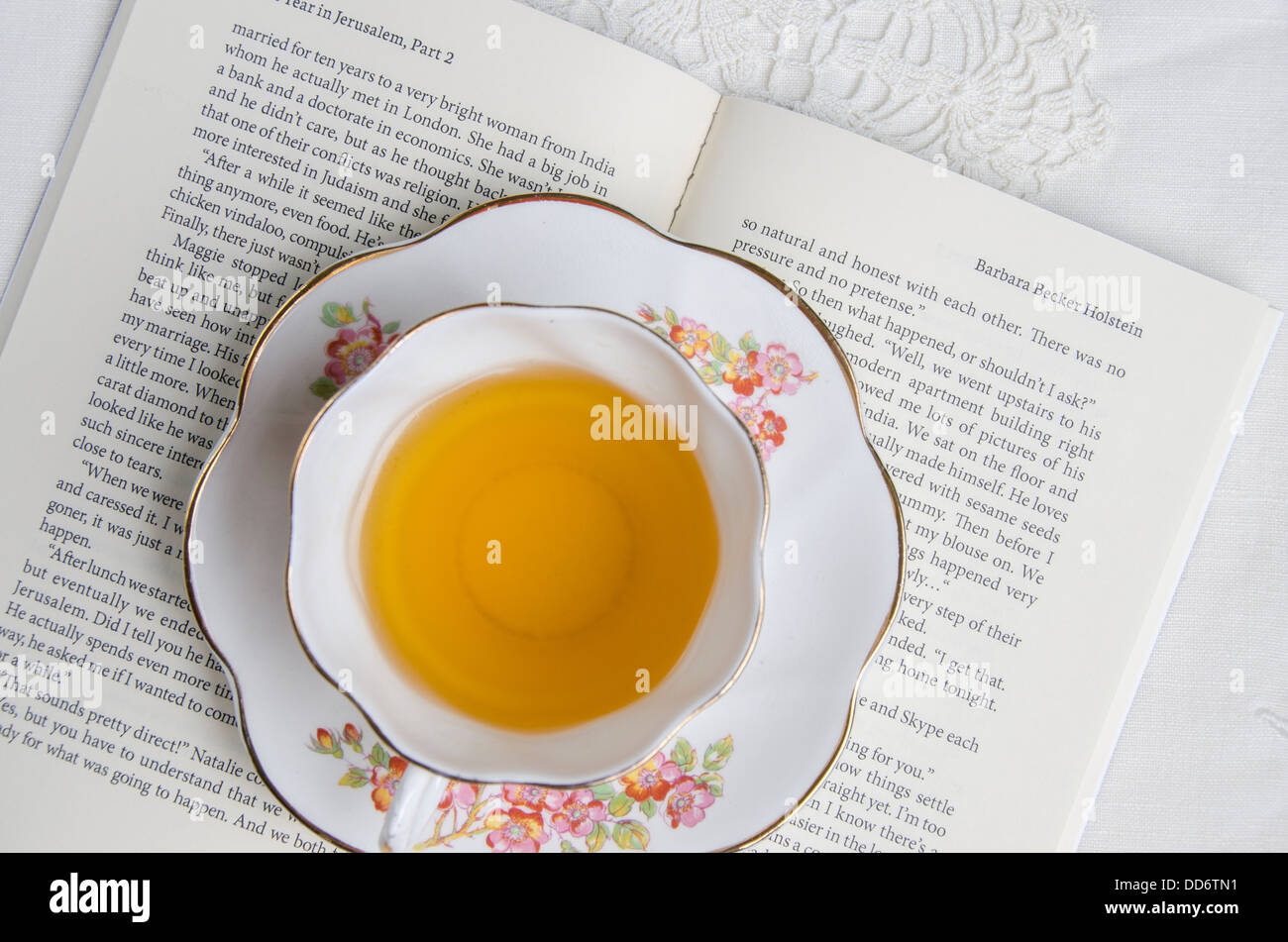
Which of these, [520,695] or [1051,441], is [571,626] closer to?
[520,695]

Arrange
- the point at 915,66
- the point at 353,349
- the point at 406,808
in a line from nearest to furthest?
the point at 406,808 < the point at 353,349 < the point at 915,66

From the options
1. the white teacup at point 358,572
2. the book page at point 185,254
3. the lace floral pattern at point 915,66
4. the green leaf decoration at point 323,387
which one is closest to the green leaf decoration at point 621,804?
the white teacup at point 358,572

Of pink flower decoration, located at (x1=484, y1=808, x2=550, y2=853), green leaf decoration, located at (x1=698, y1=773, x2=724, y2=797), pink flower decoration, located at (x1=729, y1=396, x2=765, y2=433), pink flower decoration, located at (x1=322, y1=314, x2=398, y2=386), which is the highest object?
pink flower decoration, located at (x1=729, y1=396, x2=765, y2=433)

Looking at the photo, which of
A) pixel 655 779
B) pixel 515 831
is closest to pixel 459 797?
pixel 515 831

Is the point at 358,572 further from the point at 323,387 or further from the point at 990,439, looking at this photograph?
the point at 990,439

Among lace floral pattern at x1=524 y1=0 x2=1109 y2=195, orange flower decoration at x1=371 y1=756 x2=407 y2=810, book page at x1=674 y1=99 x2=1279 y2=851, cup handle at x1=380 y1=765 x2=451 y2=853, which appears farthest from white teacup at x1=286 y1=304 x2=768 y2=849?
lace floral pattern at x1=524 y1=0 x2=1109 y2=195

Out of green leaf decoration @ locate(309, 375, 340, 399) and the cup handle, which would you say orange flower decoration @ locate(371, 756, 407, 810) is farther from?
green leaf decoration @ locate(309, 375, 340, 399)
